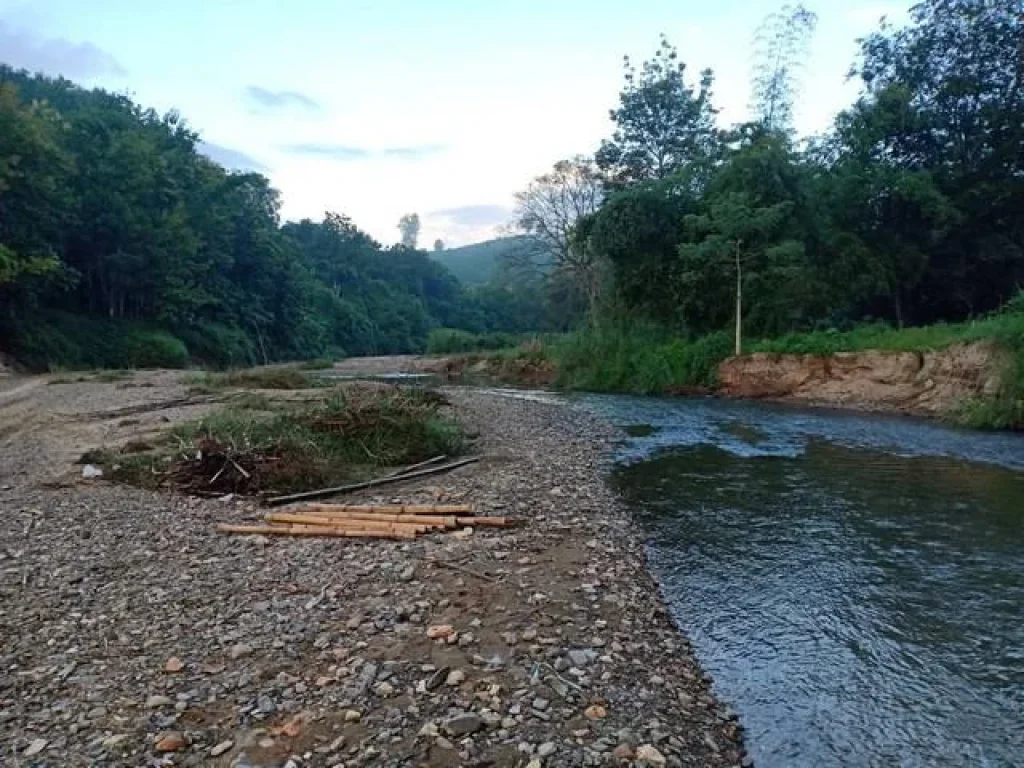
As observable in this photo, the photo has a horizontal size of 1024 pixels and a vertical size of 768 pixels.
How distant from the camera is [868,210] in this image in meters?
28.5

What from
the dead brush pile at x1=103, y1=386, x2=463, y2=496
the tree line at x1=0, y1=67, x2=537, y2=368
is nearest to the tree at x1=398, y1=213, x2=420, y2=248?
the tree line at x1=0, y1=67, x2=537, y2=368

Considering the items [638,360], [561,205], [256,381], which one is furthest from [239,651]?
[561,205]

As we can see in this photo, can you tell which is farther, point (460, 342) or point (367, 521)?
point (460, 342)

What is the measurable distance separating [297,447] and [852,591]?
810cm

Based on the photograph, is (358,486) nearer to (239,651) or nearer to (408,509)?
(408,509)

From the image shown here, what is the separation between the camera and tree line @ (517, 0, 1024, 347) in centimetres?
2733

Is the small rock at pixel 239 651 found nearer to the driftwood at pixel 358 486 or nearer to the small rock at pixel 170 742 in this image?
the small rock at pixel 170 742


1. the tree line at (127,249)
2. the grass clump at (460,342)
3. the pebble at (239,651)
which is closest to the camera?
the pebble at (239,651)

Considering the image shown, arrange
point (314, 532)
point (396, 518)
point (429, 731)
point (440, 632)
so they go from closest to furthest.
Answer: point (429, 731) → point (440, 632) → point (314, 532) → point (396, 518)

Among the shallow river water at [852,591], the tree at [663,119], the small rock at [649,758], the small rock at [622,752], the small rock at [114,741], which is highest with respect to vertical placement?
the tree at [663,119]

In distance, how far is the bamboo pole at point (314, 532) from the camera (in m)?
8.18

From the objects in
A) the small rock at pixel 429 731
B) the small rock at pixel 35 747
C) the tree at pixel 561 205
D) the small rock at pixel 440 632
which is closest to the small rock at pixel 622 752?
the small rock at pixel 429 731

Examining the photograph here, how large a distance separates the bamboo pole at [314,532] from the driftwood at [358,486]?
1.42 m

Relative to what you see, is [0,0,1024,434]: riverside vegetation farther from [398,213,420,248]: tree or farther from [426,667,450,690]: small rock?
[398,213,420,248]: tree
